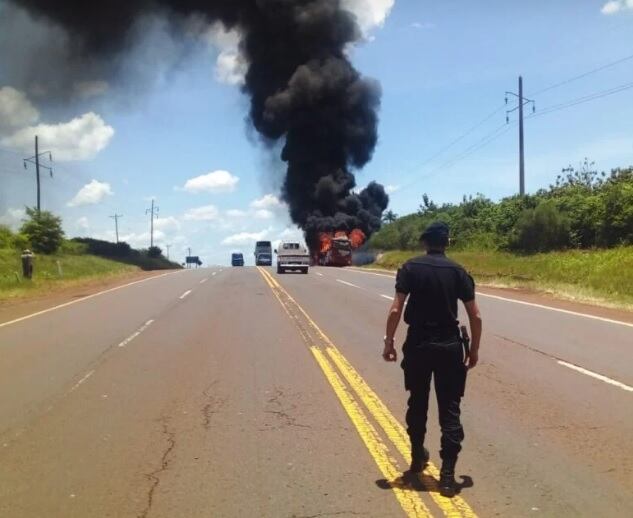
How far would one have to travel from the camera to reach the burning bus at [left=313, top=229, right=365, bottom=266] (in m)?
59.7

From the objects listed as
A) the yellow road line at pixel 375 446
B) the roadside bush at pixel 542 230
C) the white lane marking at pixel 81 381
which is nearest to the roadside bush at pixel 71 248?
the roadside bush at pixel 542 230

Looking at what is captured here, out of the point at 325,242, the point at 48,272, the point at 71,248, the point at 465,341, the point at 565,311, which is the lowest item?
the point at 565,311

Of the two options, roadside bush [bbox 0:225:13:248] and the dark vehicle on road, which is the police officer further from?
the dark vehicle on road

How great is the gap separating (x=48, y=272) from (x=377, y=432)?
130 ft

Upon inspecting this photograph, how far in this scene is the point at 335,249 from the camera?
59.7m

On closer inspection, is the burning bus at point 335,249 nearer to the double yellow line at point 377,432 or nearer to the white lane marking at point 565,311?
the white lane marking at point 565,311

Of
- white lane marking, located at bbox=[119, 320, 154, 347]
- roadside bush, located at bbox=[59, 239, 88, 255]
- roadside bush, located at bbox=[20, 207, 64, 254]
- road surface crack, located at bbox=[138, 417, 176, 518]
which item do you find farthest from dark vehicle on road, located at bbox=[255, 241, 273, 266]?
road surface crack, located at bbox=[138, 417, 176, 518]

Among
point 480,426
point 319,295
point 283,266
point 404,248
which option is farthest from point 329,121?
point 480,426

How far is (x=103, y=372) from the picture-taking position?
988 cm

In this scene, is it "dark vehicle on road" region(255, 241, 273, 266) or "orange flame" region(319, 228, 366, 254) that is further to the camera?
"dark vehicle on road" region(255, 241, 273, 266)

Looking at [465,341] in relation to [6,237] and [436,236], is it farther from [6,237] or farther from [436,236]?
[6,237]

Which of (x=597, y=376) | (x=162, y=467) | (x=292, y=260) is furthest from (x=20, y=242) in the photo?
(x=162, y=467)

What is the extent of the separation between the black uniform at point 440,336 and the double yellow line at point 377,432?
1.11 ft

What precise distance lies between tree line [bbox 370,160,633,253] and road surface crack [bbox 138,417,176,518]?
2976 cm
